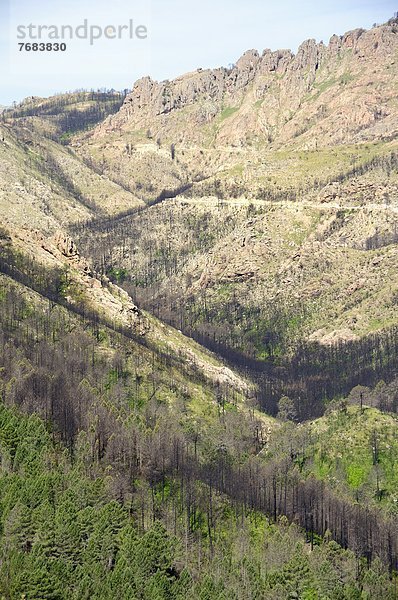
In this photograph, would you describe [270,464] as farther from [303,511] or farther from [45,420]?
[45,420]

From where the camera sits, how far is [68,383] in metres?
185

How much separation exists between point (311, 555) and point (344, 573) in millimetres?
9739

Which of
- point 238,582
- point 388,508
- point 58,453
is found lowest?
point 388,508

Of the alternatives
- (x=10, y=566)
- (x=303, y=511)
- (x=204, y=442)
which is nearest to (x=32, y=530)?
(x=10, y=566)

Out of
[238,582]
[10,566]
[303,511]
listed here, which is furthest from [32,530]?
[303,511]

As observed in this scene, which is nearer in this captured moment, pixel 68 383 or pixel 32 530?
pixel 32 530

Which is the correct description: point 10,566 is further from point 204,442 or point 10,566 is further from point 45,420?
point 204,442

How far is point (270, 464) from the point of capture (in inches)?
7416

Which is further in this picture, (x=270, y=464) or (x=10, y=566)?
(x=270, y=464)

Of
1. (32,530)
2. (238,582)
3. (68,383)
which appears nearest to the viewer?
(32,530)

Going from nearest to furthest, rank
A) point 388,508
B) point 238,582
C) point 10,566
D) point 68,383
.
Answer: point 10,566 → point 238,582 → point 388,508 → point 68,383

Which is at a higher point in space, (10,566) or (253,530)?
(10,566)

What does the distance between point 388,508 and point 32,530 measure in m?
95.1

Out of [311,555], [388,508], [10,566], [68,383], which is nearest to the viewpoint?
[10,566]
